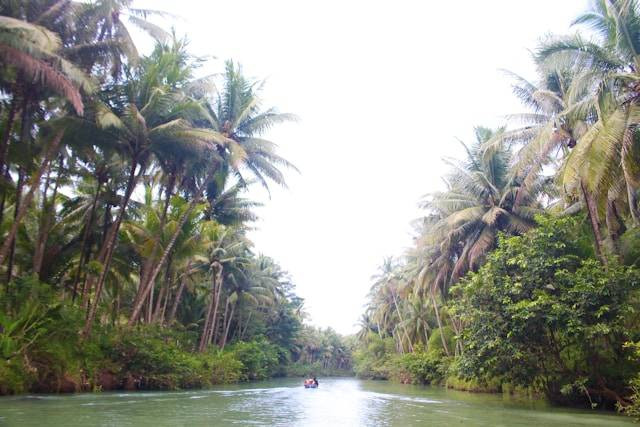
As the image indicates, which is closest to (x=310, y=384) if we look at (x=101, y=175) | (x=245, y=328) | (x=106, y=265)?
(x=106, y=265)

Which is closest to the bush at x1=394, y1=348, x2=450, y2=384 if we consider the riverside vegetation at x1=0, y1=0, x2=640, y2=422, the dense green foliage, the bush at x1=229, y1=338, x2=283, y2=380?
the riverside vegetation at x1=0, y1=0, x2=640, y2=422

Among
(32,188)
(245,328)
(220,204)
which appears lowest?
(245,328)

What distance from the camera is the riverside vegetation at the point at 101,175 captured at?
13.7 metres

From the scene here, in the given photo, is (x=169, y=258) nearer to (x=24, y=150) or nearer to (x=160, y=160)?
(x=160, y=160)

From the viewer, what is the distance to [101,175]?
19875mm

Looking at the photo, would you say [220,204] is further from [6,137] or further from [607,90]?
[607,90]

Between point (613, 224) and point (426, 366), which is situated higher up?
point (613, 224)

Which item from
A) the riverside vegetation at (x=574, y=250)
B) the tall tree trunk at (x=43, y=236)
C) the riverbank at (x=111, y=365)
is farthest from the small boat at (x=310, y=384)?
the tall tree trunk at (x=43, y=236)

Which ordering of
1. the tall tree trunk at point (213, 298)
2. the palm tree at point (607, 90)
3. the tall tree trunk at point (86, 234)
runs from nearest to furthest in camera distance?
the palm tree at point (607, 90) → the tall tree trunk at point (86, 234) → the tall tree trunk at point (213, 298)

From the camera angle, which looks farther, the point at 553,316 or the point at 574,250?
the point at 574,250

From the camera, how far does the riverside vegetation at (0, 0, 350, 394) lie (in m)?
13.7

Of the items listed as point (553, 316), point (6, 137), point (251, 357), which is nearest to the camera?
point (553, 316)

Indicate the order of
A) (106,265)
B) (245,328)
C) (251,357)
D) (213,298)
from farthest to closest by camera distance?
(245,328) < (251,357) < (213,298) < (106,265)

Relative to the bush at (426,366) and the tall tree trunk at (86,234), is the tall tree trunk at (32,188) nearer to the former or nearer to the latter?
the tall tree trunk at (86,234)
